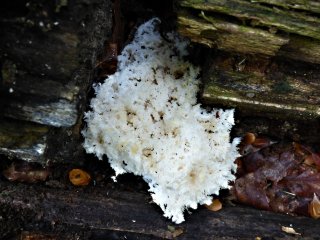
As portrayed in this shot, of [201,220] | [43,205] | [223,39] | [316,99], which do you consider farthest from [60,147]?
[316,99]

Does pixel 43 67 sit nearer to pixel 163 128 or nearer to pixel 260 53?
pixel 163 128

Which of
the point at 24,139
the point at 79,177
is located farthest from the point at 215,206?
the point at 24,139

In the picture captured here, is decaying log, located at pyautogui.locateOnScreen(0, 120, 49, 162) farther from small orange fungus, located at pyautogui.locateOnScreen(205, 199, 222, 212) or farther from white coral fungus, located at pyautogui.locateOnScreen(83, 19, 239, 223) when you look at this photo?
small orange fungus, located at pyautogui.locateOnScreen(205, 199, 222, 212)

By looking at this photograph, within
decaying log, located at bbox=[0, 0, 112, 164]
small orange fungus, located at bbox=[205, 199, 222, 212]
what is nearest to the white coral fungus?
small orange fungus, located at bbox=[205, 199, 222, 212]

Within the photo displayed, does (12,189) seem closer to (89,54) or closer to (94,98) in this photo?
(94,98)

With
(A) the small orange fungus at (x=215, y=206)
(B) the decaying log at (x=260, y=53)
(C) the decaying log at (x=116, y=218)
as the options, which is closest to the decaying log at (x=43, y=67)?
(C) the decaying log at (x=116, y=218)
